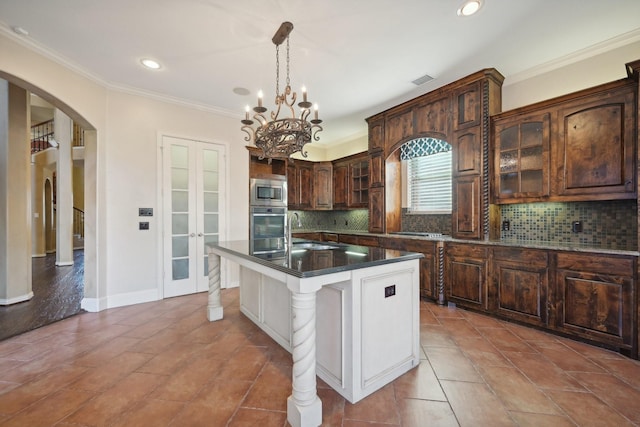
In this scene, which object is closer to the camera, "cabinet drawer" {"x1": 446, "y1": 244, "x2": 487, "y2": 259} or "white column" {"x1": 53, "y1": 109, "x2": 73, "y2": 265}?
"cabinet drawer" {"x1": 446, "y1": 244, "x2": 487, "y2": 259}

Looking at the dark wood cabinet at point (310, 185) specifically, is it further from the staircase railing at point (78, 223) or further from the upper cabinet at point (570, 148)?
the staircase railing at point (78, 223)

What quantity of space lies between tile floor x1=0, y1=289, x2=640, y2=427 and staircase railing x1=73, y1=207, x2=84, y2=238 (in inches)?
346

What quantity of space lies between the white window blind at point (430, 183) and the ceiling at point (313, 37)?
3.86 ft

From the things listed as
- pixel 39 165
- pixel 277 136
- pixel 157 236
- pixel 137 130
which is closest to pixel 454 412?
pixel 277 136

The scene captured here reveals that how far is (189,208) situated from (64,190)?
186 inches

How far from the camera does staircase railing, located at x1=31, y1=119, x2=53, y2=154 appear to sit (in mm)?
8159

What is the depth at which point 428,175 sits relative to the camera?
429cm

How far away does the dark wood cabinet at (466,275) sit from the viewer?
3039 millimetres

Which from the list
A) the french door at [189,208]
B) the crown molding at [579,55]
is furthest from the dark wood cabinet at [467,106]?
the french door at [189,208]

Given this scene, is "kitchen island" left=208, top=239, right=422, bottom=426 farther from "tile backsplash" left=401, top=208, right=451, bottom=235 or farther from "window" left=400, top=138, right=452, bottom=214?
"window" left=400, top=138, right=452, bottom=214

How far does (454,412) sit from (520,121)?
9.67 feet

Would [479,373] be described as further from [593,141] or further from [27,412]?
[27,412]

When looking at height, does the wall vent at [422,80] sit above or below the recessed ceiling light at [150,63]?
above

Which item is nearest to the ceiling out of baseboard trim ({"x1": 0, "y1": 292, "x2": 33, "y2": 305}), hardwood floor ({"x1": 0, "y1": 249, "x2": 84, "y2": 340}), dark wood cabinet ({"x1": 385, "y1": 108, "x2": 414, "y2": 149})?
dark wood cabinet ({"x1": 385, "y1": 108, "x2": 414, "y2": 149})
